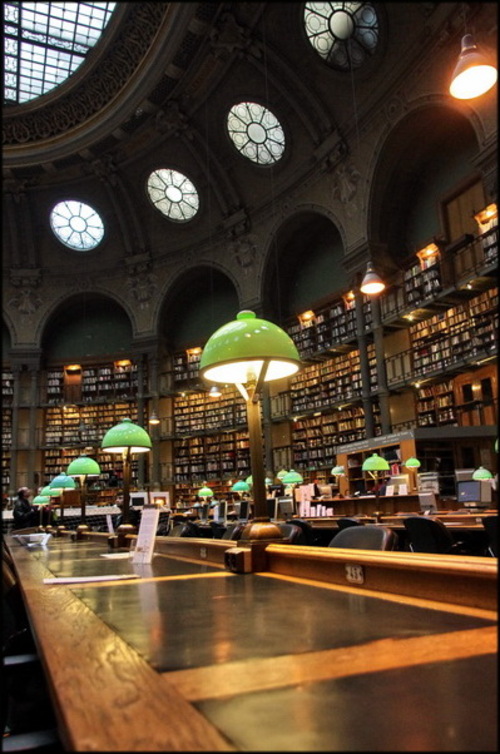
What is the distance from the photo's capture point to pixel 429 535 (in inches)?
208

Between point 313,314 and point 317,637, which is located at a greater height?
point 313,314

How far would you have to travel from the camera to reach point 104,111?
1762cm

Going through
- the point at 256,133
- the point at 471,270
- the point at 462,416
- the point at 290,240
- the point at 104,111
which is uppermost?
the point at 104,111

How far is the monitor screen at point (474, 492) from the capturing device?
6.95 meters

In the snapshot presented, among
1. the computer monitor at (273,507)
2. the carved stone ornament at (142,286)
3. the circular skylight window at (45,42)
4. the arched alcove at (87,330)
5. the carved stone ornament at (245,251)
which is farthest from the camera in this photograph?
the arched alcove at (87,330)

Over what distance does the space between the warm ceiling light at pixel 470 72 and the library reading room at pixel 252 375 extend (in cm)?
7

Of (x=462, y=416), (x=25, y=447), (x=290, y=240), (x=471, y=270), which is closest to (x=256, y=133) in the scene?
(x=290, y=240)

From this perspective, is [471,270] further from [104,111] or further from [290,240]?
[104,111]

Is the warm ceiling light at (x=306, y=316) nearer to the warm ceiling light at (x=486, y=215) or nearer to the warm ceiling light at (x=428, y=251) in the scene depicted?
the warm ceiling light at (x=428, y=251)

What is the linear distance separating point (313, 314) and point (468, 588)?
16802 mm

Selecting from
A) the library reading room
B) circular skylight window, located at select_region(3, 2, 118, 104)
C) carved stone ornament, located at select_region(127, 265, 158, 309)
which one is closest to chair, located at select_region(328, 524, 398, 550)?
the library reading room

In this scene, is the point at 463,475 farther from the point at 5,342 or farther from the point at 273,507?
the point at 5,342

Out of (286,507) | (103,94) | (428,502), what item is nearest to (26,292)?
(103,94)

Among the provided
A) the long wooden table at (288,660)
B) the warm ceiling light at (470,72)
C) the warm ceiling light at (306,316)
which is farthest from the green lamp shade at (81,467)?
the warm ceiling light at (306,316)
